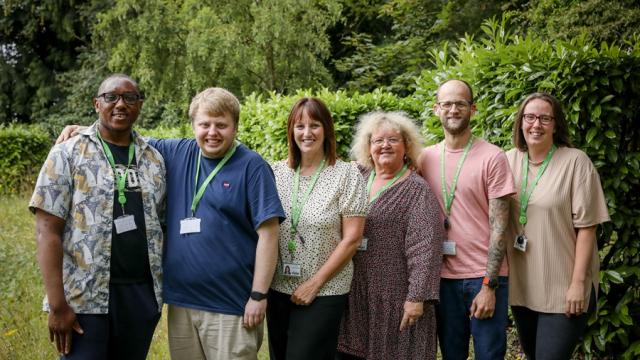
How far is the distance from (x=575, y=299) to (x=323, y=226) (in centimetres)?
145

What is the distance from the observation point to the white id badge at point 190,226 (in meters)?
3.13

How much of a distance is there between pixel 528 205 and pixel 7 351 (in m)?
4.13

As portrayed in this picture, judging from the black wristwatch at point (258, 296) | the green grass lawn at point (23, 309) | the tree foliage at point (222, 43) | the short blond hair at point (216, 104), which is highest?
the tree foliage at point (222, 43)

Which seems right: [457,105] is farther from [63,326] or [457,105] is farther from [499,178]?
[63,326]

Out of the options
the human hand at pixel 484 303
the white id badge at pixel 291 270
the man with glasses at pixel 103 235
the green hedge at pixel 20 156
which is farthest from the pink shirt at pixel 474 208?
the green hedge at pixel 20 156

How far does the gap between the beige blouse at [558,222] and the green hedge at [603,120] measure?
753mm

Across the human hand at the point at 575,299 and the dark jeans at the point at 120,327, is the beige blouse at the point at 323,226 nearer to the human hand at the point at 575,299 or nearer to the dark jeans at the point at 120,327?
the dark jeans at the point at 120,327

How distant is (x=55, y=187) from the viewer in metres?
2.89

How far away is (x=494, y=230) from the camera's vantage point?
3.43 meters

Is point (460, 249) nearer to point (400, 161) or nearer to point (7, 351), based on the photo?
point (400, 161)

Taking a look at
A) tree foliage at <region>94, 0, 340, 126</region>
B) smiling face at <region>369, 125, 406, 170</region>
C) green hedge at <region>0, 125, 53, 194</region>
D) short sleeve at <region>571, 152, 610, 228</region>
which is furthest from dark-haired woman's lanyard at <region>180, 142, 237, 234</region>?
green hedge at <region>0, 125, 53, 194</region>

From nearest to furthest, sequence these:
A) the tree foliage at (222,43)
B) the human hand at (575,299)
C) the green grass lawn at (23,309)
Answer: the human hand at (575,299)
the green grass lawn at (23,309)
the tree foliage at (222,43)

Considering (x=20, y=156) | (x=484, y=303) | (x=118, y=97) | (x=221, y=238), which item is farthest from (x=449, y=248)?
(x=20, y=156)

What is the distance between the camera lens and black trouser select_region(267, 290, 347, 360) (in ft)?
10.8
